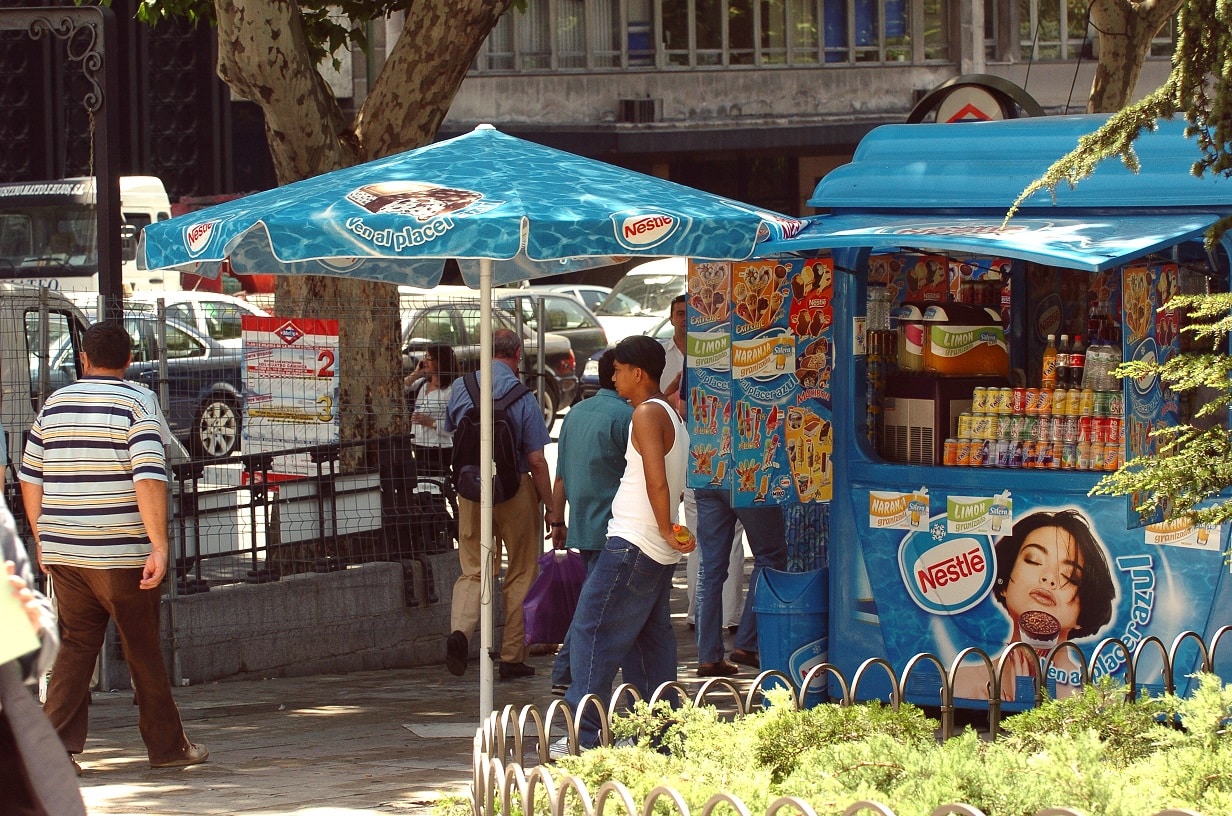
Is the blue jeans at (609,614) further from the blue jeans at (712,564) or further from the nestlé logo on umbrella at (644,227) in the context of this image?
the blue jeans at (712,564)

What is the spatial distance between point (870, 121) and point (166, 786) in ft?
98.4

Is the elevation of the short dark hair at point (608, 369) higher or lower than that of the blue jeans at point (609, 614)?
higher

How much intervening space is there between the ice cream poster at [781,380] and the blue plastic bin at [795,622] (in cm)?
39

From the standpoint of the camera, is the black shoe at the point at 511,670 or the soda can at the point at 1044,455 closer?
the soda can at the point at 1044,455

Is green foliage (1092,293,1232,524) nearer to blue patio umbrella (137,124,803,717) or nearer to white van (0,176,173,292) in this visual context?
blue patio umbrella (137,124,803,717)

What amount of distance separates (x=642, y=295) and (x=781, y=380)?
1805cm

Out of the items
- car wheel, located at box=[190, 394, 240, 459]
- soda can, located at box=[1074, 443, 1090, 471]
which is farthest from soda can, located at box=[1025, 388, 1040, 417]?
car wheel, located at box=[190, 394, 240, 459]

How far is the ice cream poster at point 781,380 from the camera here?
7.65 metres

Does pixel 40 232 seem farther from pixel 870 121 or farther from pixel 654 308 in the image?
pixel 870 121

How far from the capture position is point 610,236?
234 inches

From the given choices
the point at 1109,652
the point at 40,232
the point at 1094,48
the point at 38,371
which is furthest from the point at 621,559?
the point at 1094,48

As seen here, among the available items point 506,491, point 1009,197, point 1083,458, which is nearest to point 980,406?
point 1083,458

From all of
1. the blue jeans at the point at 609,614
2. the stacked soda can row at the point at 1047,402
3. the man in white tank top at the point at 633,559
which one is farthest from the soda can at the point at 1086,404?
the blue jeans at the point at 609,614

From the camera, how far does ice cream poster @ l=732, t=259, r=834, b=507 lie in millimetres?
7648
